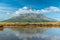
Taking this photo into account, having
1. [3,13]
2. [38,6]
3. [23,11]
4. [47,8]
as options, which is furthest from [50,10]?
[3,13]

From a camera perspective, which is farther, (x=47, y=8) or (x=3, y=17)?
(x=47, y=8)

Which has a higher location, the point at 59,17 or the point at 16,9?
the point at 16,9

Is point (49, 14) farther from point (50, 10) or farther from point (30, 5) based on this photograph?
point (30, 5)

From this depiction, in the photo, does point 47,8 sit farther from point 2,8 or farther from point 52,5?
point 2,8

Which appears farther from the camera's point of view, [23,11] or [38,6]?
[23,11]

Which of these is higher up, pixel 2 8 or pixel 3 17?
pixel 2 8

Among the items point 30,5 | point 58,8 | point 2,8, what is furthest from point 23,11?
point 58,8

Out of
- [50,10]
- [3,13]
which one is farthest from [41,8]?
[3,13]
